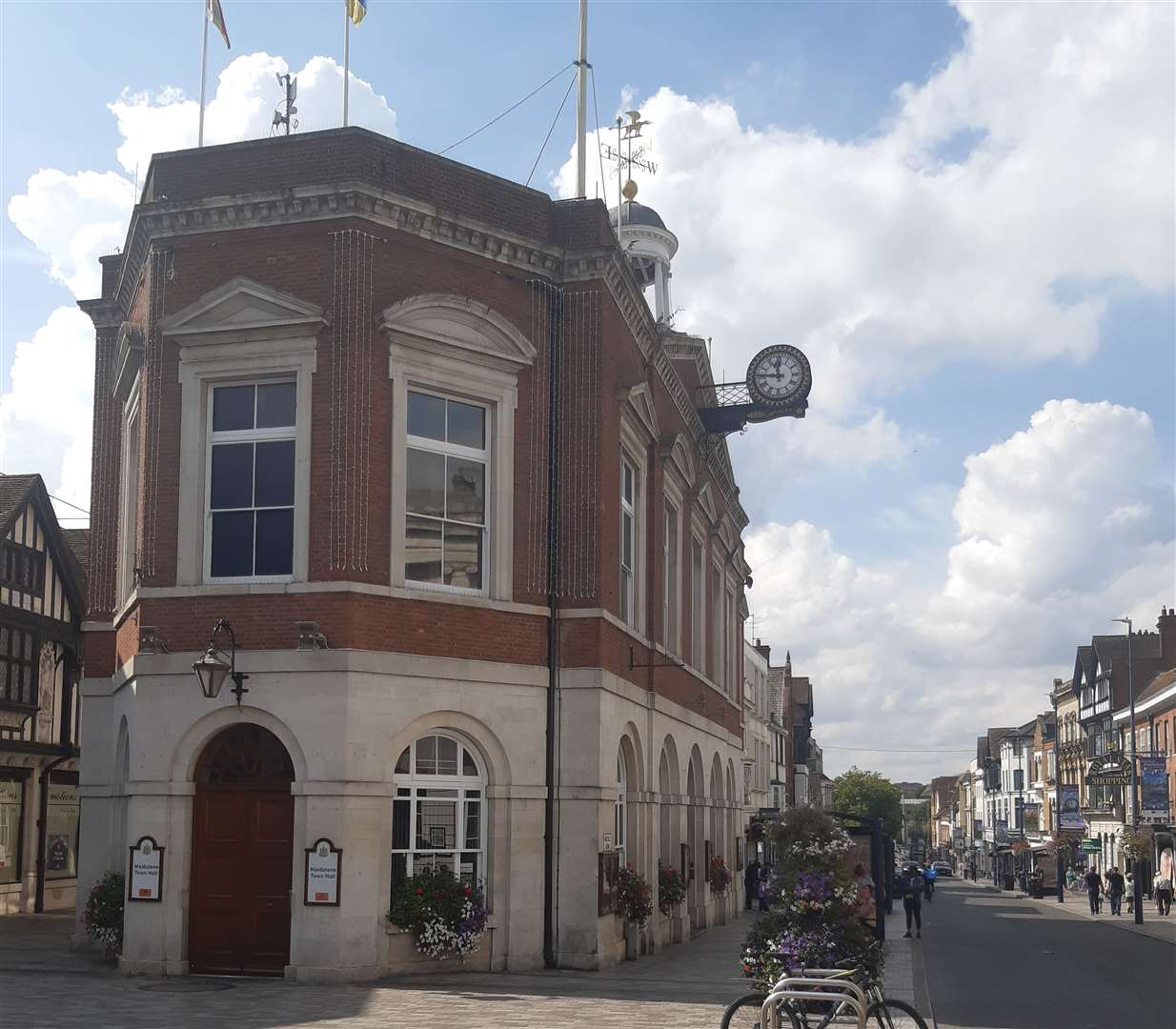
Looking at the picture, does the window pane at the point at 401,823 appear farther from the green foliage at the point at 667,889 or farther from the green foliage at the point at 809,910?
the green foliage at the point at 667,889

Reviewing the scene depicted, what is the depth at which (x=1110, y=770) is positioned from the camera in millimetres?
79812

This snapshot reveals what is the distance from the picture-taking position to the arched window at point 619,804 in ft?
73.2

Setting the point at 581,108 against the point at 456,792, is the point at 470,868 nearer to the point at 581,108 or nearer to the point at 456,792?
the point at 456,792

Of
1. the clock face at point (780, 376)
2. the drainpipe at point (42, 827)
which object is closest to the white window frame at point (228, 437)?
the clock face at point (780, 376)

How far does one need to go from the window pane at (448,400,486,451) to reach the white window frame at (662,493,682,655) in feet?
25.4

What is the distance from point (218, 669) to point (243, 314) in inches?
182

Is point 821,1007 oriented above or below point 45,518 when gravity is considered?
below

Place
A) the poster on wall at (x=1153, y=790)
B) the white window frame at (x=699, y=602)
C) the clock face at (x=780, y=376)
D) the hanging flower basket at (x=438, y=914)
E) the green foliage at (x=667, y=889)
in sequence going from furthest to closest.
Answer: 1. the poster on wall at (x=1153, y=790)
2. the white window frame at (x=699, y=602)
3. the clock face at (x=780, y=376)
4. the green foliage at (x=667, y=889)
5. the hanging flower basket at (x=438, y=914)

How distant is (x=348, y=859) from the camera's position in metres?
17.9

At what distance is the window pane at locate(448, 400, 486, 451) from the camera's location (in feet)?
66.2

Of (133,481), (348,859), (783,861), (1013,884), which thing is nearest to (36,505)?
(133,481)

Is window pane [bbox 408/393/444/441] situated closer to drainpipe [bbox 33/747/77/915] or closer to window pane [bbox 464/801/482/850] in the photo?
Answer: window pane [bbox 464/801/482/850]

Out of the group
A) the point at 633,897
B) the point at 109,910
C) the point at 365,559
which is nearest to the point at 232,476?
the point at 365,559

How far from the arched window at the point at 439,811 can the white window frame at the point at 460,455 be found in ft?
6.55
